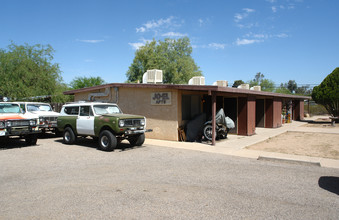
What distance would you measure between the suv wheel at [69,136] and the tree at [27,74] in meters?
12.4

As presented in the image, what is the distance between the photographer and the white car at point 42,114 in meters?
12.9

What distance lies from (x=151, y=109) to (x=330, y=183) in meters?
8.96

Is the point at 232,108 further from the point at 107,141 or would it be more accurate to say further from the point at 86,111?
the point at 86,111

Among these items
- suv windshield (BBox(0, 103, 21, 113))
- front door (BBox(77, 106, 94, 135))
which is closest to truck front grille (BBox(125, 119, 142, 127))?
front door (BBox(77, 106, 94, 135))

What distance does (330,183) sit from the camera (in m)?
6.08

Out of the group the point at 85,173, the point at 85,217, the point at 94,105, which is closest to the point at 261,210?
the point at 85,217

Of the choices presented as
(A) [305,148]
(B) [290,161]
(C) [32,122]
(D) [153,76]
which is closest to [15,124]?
(C) [32,122]

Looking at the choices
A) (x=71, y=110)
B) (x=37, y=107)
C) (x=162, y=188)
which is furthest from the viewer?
(x=37, y=107)

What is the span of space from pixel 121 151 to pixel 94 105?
7.78 feet

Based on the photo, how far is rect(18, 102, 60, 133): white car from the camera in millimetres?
12886

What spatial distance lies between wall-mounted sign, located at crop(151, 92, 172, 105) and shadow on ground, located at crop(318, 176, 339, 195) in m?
7.57

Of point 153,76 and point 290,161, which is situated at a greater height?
point 153,76

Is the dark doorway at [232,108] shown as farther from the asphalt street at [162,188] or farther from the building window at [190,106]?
the asphalt street at [162,188]

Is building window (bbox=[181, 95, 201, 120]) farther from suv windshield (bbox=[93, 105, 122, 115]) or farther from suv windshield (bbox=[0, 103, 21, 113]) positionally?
suv windshield (bbox=[0, 103, 21, 113])
